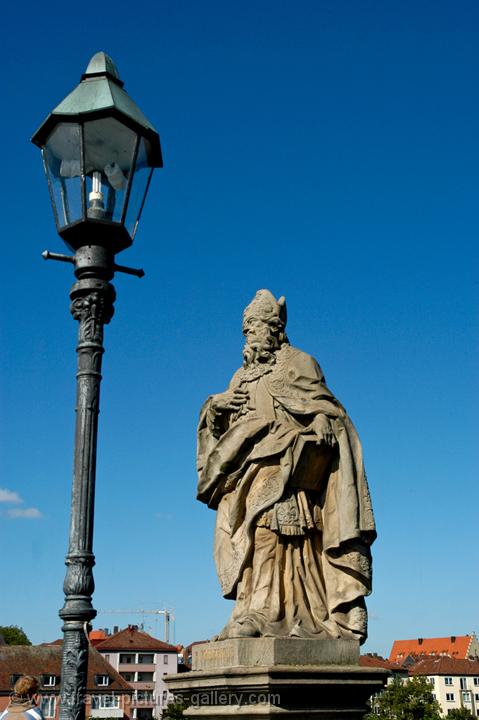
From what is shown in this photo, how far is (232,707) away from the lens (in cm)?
694

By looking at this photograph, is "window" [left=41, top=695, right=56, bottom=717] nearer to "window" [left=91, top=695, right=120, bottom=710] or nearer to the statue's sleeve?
"window" [left=91, top=695, right=120, bottom=710]

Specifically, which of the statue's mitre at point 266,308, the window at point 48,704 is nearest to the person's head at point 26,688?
the statue's mitre at point 266,308

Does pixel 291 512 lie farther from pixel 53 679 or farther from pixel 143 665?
pixel 143 665

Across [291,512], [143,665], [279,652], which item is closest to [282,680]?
[279,652]

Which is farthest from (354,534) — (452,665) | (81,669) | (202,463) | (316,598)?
(452,665)

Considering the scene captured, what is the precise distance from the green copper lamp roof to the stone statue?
2620 millimetres

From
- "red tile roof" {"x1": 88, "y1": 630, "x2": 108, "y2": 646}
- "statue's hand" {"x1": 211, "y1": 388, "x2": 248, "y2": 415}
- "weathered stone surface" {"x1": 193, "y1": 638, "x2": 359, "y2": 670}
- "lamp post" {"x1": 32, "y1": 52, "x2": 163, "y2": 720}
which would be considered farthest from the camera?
"red tile roof" {"x1": 88, "y1": 630, "x2": 108, "y2": 646}

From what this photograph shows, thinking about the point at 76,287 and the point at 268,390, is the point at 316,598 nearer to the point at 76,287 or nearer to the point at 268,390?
the point at 268,390

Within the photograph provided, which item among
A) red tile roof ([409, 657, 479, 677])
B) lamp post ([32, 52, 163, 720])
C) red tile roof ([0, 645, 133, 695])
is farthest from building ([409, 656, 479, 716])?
lamp post ([32, 52, 163, 720])

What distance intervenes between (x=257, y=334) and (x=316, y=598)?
8.27 feet

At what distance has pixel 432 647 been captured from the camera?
118m

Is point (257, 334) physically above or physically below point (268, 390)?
above

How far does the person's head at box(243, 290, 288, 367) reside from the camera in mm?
8578

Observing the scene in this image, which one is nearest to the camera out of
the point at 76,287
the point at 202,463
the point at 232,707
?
the point at 76,287
